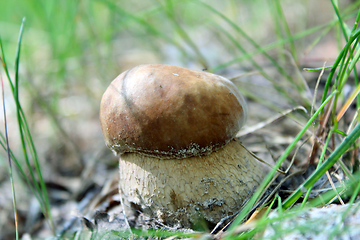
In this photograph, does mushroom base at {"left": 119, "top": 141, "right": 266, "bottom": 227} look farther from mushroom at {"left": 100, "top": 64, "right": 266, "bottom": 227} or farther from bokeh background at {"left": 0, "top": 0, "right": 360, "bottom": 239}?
bokeh background at {"left": 0, "top": 0, "right": 360, "bottom": 239}

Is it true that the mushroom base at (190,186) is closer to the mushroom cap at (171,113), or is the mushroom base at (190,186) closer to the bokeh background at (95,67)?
the mushroom cap at (171,113)

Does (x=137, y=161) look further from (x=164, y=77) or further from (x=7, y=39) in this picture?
(x=7, y=39)

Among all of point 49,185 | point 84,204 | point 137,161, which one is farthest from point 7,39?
point 137,161

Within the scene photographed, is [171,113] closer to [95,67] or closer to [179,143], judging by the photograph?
[179,143]

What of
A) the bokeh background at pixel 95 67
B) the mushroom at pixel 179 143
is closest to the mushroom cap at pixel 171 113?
the mushroom at pixel 179 143

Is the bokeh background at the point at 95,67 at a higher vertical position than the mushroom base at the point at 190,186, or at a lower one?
higher

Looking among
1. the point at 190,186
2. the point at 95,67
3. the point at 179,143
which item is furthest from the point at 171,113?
the point at 95,67
